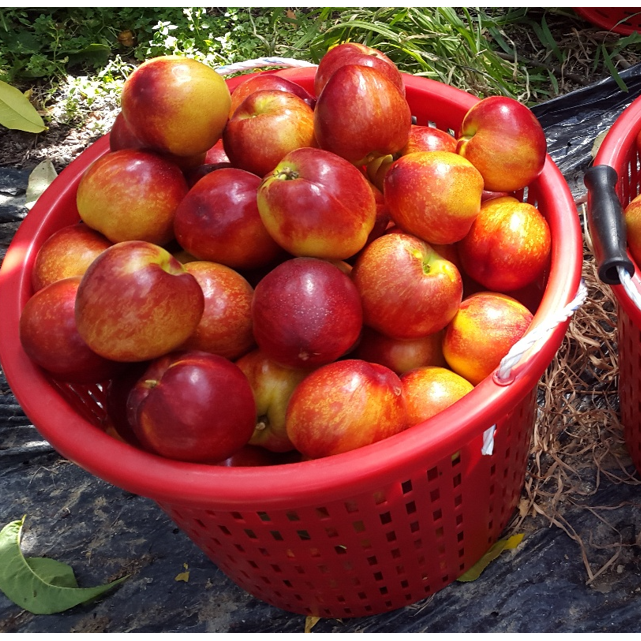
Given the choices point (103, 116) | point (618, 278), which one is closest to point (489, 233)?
point (618, 278)

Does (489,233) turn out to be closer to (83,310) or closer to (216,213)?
(216,213)

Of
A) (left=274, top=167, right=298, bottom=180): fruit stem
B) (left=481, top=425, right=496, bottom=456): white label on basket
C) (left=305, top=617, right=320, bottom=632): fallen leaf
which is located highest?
(left=274, top=167, right=298, bottom=180): fruit stem

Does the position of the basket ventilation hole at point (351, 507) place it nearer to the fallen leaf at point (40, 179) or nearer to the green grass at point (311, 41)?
the fallen leaf at point (40, 179)

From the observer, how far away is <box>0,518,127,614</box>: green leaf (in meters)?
1.58

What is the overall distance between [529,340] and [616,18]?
2.03m

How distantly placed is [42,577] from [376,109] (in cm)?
124

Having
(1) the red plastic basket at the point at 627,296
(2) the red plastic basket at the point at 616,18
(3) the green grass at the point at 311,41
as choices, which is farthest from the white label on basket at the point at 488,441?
(2) the red plastic basket at the point at 616,18

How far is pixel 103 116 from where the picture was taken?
265 cm

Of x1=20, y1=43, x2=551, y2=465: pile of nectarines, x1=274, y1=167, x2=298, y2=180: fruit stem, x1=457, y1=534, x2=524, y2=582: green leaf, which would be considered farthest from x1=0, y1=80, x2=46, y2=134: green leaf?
x1=457, y1=534, x2=524, y2=582: green leaf

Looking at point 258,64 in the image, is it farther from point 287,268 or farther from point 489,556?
point 489,556

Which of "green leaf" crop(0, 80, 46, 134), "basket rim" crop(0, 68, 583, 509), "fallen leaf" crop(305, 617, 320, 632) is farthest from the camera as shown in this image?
"green leaf" crop(0, 80, 46, 134)

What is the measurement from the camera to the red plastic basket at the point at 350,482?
104 centimetres

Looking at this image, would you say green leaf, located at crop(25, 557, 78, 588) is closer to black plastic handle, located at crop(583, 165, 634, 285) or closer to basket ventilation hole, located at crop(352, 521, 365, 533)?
basket ventilation hole, located at crop(352, 521, 365, 533)

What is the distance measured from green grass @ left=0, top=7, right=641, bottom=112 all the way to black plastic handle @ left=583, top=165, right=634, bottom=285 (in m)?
1.19
